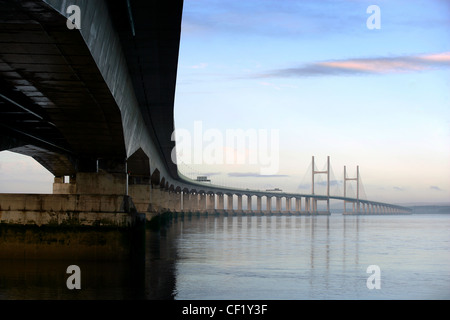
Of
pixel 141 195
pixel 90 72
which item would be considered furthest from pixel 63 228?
pixel 141 195

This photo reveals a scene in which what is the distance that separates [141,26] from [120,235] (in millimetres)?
11752

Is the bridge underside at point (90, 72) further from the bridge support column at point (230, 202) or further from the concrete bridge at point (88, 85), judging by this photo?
the bridge support column at point (230, 202)

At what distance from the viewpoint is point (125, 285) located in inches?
821

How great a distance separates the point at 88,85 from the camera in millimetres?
19938

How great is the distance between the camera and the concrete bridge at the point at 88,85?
14617 mm

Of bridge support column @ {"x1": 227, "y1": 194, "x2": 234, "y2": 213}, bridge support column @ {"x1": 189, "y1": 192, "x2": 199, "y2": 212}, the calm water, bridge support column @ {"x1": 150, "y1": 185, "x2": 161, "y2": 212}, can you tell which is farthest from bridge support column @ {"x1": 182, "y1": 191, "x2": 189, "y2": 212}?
→ the calm water

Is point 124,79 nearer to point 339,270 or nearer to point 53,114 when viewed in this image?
point 53,114

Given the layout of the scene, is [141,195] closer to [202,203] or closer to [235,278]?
[235,278]

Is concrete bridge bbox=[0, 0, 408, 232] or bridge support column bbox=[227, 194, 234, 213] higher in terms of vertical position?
concrete bridge bbox=[0, 0, 408, 232]

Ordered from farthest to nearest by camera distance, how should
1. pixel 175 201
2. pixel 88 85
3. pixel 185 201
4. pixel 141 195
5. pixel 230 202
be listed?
pixel 230 202 < pixel 185 201 < pixel 175 201 < pixel 141 195 < pixel 88 85

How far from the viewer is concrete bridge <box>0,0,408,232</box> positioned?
48.0 ft

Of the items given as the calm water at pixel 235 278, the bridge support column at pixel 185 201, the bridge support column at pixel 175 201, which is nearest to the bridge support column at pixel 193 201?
the bridge support column at pixel 185 201

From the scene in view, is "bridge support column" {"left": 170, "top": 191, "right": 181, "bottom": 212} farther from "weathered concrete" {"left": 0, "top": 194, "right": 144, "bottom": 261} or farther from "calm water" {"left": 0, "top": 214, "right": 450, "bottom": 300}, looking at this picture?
"weathered concrete" {"left": 0, "top": 194, "right": 144, "bottom": 261}
